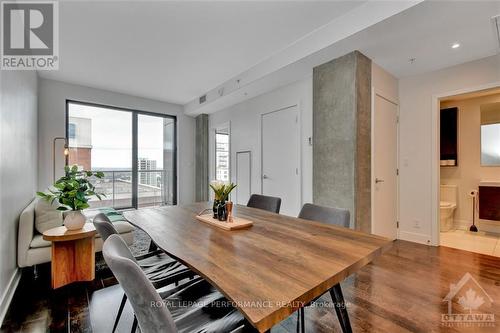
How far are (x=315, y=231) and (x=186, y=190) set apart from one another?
15.3ft

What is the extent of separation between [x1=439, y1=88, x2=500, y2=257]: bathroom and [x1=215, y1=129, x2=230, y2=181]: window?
12.9ft

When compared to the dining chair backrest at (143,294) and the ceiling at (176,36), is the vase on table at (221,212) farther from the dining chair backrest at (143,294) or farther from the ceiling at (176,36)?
the ceiling at (176,36)

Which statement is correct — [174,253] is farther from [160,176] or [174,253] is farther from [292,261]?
[160,176]

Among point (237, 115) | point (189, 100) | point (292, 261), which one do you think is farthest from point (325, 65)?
point (189, 100)

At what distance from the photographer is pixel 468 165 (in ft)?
12.9

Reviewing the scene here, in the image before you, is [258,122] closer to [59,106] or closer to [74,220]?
[74,220]

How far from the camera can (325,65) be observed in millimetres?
2816

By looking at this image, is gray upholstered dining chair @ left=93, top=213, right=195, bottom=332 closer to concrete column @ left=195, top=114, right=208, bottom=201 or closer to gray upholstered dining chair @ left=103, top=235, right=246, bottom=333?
gray upholstered dining chair @ left=103, top=235, right=246, bottom=333

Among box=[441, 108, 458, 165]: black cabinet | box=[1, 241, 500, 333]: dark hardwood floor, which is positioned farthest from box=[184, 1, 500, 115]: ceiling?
box=[1, 241, 500, 333]: dark hardwood floor

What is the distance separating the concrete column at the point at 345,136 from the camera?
8.35ft

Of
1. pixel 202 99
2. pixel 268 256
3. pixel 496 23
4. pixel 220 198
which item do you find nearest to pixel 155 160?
pixel 202 99

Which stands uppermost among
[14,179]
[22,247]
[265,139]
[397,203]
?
[265,139]

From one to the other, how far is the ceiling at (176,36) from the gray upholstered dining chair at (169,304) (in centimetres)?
230

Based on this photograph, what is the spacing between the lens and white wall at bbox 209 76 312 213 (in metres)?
3.32
